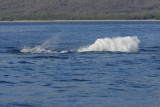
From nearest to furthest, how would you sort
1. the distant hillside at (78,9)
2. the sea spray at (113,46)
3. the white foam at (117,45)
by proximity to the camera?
the sea spray at (113,46) < the white foam at (117,45) < the distant hillside at (78,9)

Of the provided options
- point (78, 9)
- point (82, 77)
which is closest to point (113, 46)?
point (82, 77)

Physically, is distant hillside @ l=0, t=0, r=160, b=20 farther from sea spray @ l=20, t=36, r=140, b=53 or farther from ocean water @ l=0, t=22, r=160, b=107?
ocean water @ l=0, t=22, r=160, b=107

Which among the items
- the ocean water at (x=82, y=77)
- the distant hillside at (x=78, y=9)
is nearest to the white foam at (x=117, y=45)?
the ocean water at (x=82, y=77)

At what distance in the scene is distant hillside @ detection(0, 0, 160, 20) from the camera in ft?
598

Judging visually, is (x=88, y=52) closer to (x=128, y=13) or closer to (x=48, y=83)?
(x=48, y=83)

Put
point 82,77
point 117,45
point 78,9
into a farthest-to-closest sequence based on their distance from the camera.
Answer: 1. point 78,9
2. point 117,45
3. point 82,77

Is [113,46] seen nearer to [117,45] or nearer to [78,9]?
[117,45]

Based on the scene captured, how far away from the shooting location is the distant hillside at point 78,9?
182 m

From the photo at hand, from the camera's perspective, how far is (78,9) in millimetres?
187375

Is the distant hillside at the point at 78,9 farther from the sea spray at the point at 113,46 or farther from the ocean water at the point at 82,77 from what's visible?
the ocean water at the point at 82,77

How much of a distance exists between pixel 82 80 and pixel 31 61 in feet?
34.0

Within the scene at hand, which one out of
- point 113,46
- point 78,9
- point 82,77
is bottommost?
point 82,77

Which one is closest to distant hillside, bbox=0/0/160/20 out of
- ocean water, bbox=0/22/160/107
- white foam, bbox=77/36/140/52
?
white foam, bbox=77/36/140/52

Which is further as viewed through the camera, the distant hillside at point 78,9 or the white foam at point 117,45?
the distant hillside at point 78,9
